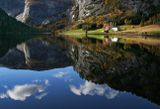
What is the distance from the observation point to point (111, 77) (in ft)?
157

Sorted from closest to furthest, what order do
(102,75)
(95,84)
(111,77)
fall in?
(95,84) < (111,77) < (102,75)

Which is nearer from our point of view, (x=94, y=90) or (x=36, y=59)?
(x=94, y=90)

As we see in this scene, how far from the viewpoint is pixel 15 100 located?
34.2 metres

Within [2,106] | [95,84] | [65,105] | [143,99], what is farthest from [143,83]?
[2,106]

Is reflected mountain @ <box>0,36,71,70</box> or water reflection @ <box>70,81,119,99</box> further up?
water reflection @ <box>70,81,119,99</box>

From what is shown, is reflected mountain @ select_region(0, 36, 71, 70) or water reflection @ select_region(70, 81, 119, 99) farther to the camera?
reflected mountain @ select_region(0, 36, 71, 70)

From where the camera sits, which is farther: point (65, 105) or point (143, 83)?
point (143, 83)

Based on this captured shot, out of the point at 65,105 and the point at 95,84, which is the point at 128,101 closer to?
the point at 65,105

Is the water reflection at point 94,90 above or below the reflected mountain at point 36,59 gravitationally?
above

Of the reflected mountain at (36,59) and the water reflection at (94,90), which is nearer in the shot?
the water reflection at (94,90)

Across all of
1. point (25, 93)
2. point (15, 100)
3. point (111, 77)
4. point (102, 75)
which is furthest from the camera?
point (102, 75)

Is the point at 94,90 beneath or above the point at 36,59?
above

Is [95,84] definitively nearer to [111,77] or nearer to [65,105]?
[111,77]

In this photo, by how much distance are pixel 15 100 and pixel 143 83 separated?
14.3m
